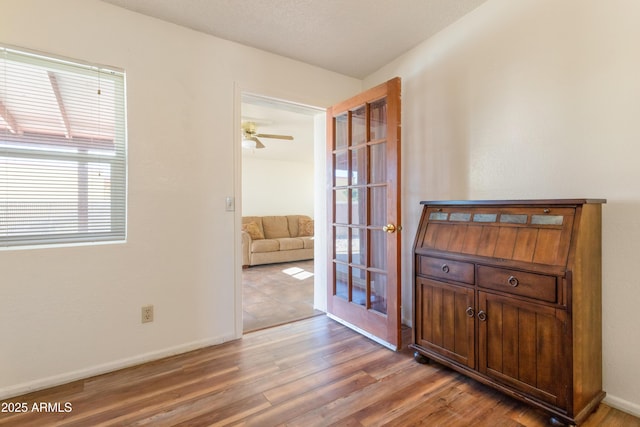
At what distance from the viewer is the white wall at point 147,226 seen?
5.93 ft

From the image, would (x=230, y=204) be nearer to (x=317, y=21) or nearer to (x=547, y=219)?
(x=317, y=21)

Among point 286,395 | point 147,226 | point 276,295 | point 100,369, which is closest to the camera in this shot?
point 286,395

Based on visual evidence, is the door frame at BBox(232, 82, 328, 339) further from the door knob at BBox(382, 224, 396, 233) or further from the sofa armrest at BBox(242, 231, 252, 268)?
the sofa armrest at BBox(242, 231, 252, 268)

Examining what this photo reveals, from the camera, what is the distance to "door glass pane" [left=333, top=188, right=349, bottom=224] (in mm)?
2732

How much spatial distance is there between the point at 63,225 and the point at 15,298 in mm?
474

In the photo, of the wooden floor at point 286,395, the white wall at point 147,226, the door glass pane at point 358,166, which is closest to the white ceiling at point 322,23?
the white wall at point 147,226

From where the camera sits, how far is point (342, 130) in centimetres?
279

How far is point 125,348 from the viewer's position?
2076mm

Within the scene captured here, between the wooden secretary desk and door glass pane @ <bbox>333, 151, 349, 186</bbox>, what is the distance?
39.9 inches

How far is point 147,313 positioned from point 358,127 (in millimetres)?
2192

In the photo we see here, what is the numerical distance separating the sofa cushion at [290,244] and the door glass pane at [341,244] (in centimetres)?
304

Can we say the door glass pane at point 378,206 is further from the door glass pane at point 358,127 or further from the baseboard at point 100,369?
the baseboard at point 100,369

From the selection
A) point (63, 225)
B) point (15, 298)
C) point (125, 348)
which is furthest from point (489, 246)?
point (15, 298)

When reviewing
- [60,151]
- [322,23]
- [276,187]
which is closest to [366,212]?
[322,23]
